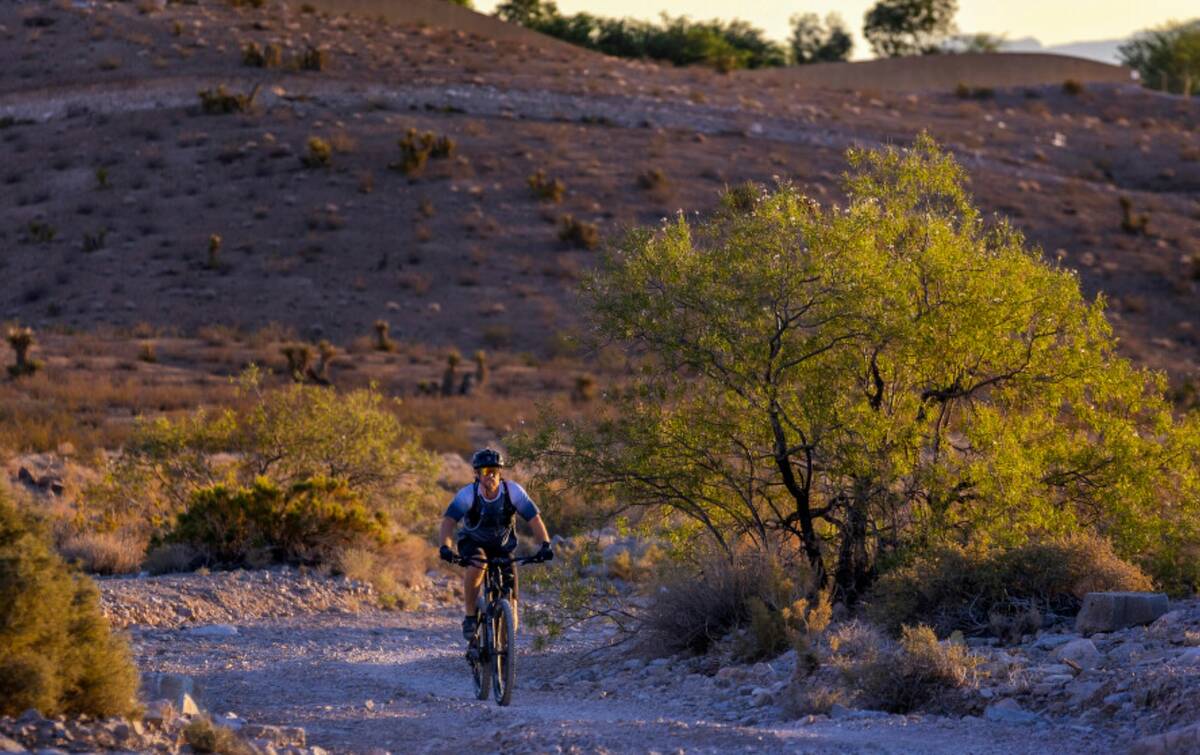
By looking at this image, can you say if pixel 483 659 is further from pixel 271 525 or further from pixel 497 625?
pixel 271 525

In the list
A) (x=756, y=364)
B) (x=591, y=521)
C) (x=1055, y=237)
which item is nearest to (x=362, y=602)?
(x=591, y=521)

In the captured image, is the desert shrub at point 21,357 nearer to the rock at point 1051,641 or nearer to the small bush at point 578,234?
the small bush at point 578,234

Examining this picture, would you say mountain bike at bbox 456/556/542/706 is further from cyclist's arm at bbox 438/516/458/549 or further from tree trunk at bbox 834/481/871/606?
tree trunk at bbox 834/481/871/606

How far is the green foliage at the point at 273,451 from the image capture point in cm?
2067

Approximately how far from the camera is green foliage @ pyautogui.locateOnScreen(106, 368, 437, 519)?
20672 millimetres

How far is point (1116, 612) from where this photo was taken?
11070 mm

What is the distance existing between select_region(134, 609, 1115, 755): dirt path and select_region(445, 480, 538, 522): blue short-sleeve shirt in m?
1.39

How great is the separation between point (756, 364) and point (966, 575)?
254 cm

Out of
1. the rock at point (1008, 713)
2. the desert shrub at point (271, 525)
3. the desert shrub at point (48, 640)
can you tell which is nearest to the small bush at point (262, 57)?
the desert shrub at point (271, 525)

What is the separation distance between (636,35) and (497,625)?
80.9 metres

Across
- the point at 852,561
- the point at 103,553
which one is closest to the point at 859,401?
the point at 852,561

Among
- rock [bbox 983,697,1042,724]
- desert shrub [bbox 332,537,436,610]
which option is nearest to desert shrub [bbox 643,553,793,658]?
rock [bbox 983,697,1042,724]

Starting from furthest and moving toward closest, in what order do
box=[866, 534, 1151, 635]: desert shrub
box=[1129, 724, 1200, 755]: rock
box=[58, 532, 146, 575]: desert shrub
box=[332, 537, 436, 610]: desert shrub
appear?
box=[332, 537, 436, 610]: desert shrub
box=[58, 532, 146, 575]: desert shrub
box=[866, 534, 1151, 635]: desert shrub
box=[1129, 724, 1200, 755]: rock

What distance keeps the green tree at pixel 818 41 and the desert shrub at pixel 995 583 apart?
94.5 meters
